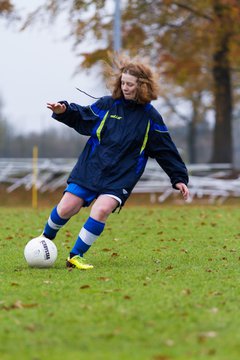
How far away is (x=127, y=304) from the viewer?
549 cm

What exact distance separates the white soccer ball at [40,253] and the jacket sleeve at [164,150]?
1337 mm

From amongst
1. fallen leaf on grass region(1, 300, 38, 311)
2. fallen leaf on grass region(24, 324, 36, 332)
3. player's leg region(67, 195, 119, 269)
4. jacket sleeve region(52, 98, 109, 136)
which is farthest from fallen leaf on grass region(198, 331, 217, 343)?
jacket sleeve region(52, 98, 109, 136)

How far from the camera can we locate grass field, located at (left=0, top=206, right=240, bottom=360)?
4.33 metres

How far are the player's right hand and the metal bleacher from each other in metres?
15.1

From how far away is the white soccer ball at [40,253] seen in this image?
735cm

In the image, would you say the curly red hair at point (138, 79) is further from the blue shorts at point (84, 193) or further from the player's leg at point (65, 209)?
the player's leg at point (65, 209)

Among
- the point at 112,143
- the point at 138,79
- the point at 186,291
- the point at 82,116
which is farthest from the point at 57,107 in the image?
the point at 186,291

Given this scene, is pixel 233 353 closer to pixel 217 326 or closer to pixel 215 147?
pixel 217 326

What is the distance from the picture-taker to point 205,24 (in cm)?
2425

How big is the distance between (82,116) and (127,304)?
256 cm

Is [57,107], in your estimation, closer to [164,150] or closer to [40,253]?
[164,150]

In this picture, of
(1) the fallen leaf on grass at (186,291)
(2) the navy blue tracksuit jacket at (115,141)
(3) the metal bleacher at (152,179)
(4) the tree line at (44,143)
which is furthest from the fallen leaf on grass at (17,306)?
(4) the tree line at (44,143)

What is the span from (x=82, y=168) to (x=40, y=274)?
3.73 ft

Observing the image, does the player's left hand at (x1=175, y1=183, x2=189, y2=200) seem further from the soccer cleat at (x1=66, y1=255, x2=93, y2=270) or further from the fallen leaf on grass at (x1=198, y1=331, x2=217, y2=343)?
the fallen leaf on grass at (x1=198, y1=331, x2=217, y2=343)
